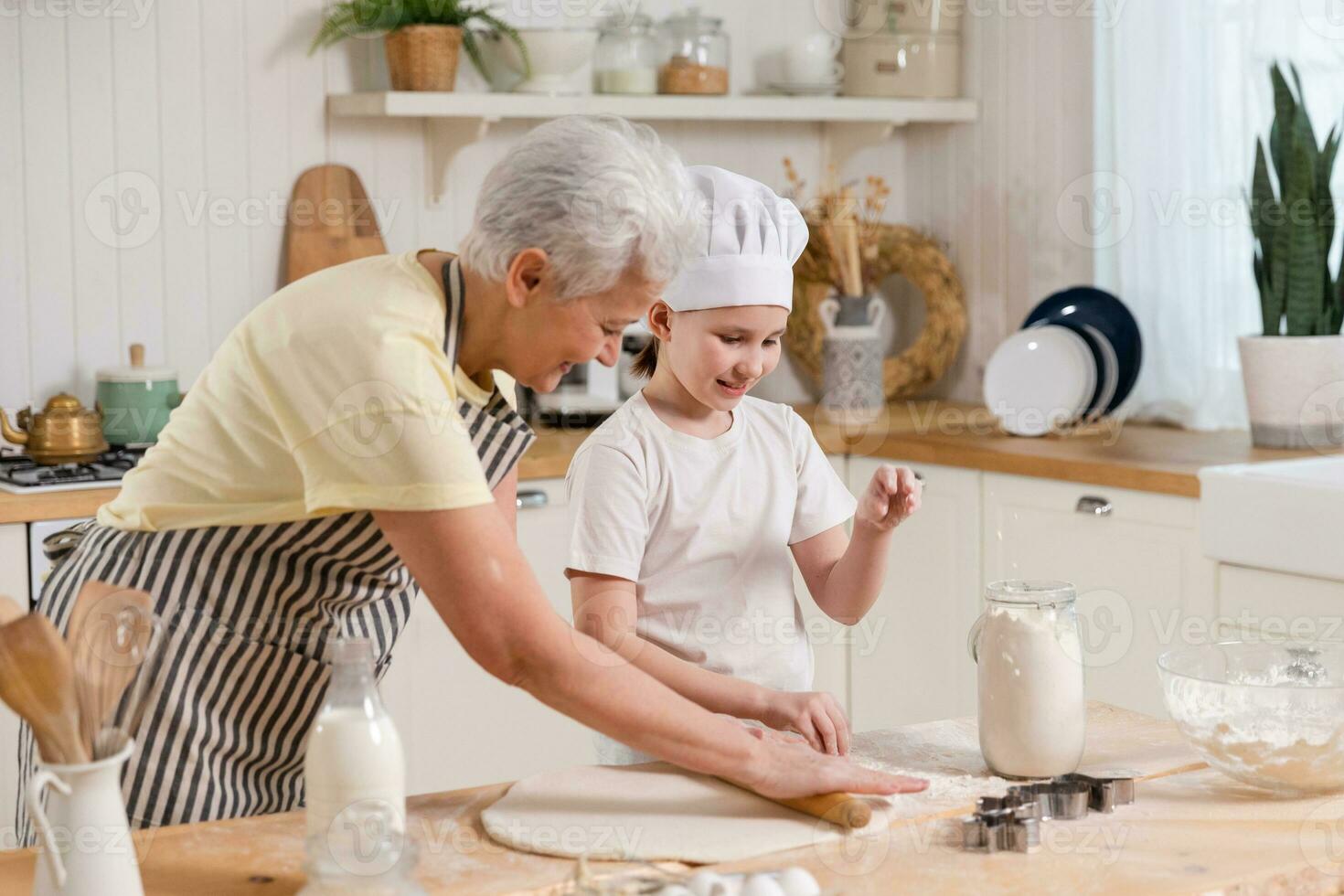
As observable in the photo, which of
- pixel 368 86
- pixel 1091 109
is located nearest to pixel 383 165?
pixel 368 86

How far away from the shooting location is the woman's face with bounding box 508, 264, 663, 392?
1231 millimetres

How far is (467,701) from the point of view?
9.00ft

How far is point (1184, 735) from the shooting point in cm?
131

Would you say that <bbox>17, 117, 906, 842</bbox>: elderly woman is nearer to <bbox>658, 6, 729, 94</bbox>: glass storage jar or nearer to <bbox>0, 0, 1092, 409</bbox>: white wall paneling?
<bbox>0, 0, 1092, 409</bbox>: white wall paneling

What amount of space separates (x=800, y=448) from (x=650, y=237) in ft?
1.77

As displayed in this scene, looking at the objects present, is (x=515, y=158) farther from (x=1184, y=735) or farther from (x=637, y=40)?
(x=637, y=40)

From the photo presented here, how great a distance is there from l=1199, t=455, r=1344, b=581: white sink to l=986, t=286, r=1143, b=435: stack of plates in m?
0.71

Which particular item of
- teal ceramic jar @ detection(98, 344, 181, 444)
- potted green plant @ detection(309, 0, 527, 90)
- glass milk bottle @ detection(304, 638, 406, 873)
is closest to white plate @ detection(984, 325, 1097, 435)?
potted green plant @ detection(309, 0, 527, 90)

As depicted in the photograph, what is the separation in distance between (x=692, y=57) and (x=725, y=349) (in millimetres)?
1806

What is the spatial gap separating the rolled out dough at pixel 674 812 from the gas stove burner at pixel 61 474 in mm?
1304

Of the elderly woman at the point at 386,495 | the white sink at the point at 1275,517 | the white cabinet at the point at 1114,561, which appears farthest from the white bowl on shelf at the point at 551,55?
the elderly woman at the point at 386,495

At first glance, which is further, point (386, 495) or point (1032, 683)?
point (1032, 683)

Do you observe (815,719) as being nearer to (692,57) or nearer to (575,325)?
(575,325)

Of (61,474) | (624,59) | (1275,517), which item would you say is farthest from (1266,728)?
(624,59)
